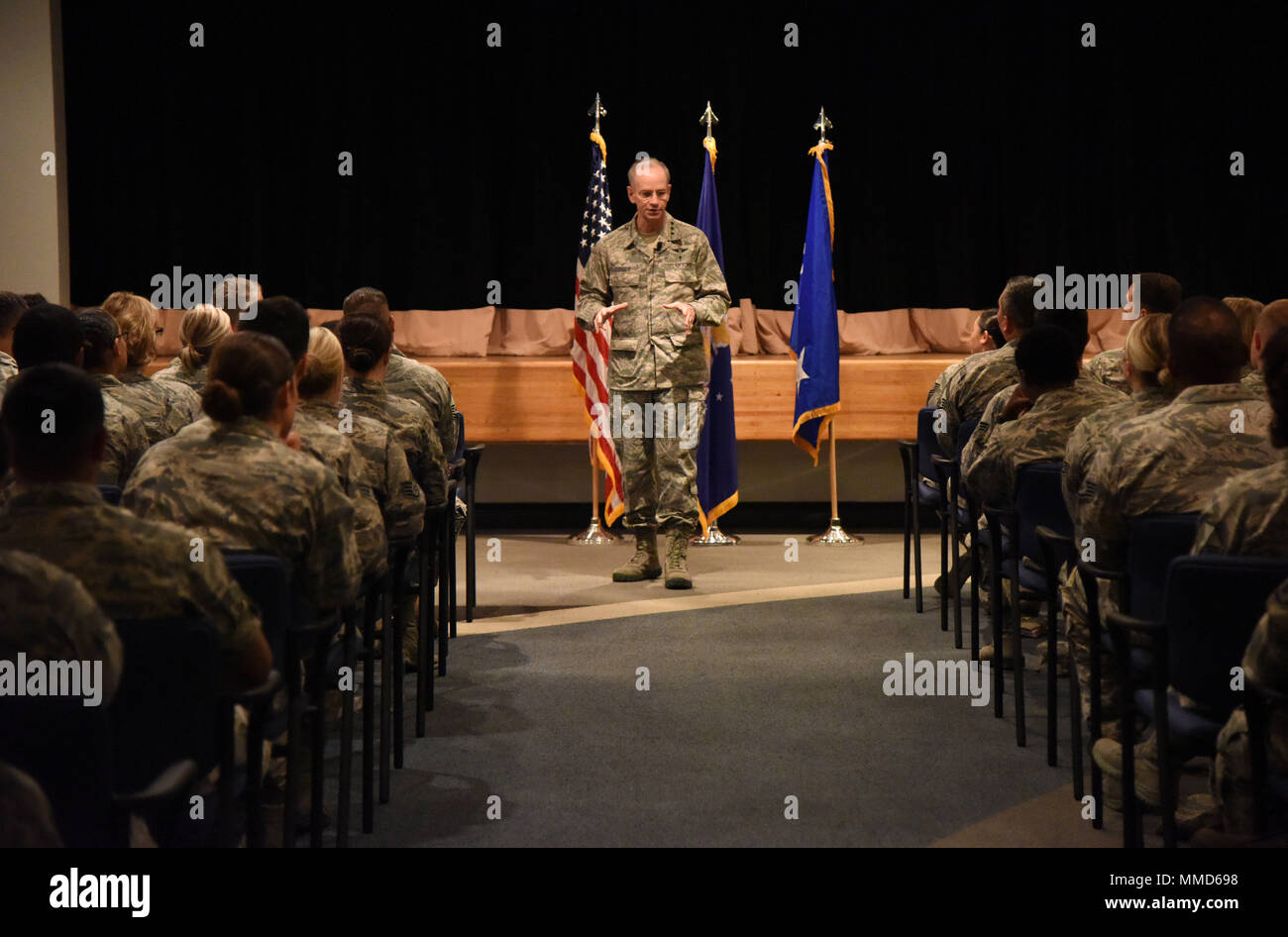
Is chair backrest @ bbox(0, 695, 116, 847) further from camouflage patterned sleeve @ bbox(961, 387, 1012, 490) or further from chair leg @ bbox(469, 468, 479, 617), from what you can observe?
chair leg @ bbox(469, 468, 479, 617)

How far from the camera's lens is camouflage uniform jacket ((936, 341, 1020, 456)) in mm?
5371

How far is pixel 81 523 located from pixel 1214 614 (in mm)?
1989

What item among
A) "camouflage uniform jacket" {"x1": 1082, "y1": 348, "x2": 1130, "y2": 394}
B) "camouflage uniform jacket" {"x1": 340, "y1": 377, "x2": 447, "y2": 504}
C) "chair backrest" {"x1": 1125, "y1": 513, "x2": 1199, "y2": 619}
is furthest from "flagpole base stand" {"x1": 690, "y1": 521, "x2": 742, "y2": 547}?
"chair backrest" {"x1": 1125, "y1": 513, "x2": 1199, "y2": 619}

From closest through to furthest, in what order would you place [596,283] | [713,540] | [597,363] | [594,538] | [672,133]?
[596,283] < [597,363] < [713,540] < [594,538] < [672,133]

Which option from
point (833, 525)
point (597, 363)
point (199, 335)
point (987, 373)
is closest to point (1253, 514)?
point (987, 373)

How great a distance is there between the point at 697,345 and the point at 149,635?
15.2ft

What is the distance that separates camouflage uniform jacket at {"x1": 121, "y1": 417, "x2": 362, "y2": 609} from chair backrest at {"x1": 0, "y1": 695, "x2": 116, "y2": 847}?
0.93 m

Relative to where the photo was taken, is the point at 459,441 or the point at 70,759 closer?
the point at 70,759

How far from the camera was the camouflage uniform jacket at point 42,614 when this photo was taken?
6.57 feet

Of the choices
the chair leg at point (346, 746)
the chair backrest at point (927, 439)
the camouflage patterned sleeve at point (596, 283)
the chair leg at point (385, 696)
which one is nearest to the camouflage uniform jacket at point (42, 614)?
the chair leg at point (346, 746)

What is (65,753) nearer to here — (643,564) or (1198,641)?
(1198,641)

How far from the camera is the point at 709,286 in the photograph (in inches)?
261
